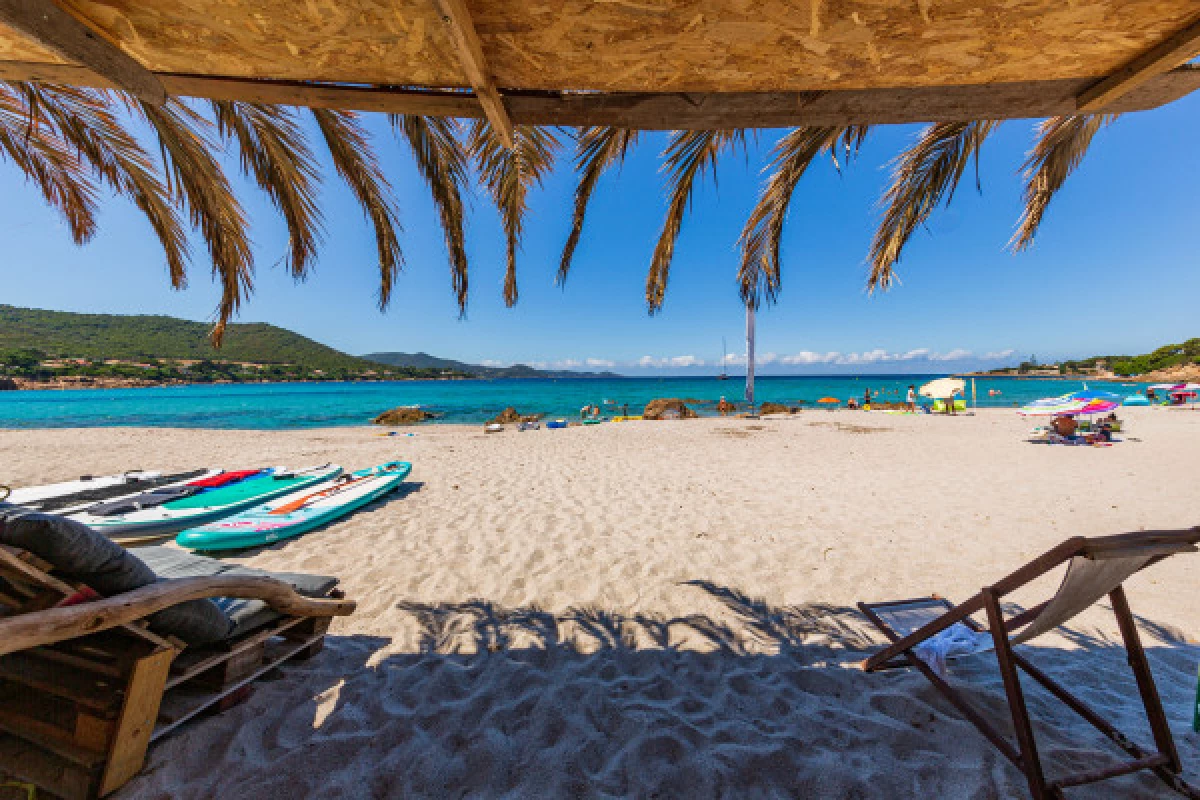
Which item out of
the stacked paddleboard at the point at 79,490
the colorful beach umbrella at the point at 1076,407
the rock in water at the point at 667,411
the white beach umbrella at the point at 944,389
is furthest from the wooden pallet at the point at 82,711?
the white beach umbrella at the point at 944,389

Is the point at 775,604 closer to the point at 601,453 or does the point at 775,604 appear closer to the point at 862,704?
the point at 862,704

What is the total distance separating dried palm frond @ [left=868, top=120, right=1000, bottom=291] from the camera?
10.4 feet

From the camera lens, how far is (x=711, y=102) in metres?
2.19

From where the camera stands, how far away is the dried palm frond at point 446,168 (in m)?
3.12

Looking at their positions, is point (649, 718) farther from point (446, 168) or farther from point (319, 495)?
point (319, 495)

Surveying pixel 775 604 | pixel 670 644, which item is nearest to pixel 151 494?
pixel 670 644

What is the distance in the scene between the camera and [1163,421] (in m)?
12.9

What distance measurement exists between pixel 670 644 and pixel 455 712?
132cm

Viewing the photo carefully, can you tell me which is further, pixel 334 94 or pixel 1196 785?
pixel 334 94

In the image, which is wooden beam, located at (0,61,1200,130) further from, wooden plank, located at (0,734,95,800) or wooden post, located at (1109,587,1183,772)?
wooden plank, located at (0,734,95,800)

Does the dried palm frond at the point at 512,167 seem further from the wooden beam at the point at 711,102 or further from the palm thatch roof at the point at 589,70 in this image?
the wooden beam at the point at 711,102

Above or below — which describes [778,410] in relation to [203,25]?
below

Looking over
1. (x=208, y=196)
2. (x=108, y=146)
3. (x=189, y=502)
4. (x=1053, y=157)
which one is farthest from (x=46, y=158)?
(x=1053, y=157)

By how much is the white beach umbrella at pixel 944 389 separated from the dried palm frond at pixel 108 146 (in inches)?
895
